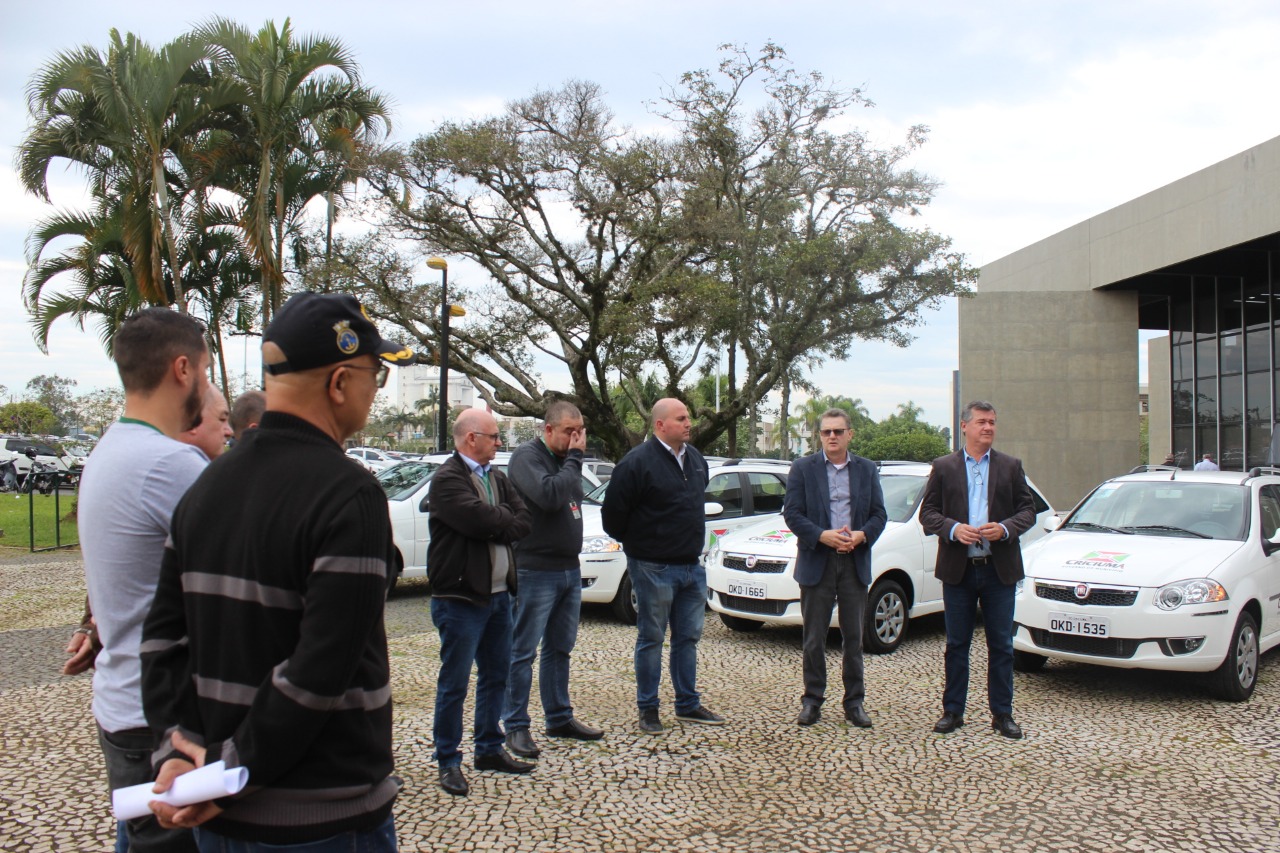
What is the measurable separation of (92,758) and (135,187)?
12150 millimetres

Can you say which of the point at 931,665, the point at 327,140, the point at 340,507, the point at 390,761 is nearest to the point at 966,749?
the point at 931,665

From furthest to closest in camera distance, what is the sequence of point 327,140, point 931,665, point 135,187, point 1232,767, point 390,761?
1. point 327,140
2. point 135,187
3. point 931,665
4. point 1232,767
5. point 390,761

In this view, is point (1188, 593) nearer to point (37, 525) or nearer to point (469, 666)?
point (469, 666)

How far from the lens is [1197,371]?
27281 mm

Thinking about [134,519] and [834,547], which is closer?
[134,519]

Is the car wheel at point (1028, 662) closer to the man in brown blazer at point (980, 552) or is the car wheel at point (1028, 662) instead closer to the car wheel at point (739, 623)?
the man in brown blazer at point (980, 552)

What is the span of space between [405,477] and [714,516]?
14.9 ft

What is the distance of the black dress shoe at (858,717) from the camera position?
220 inches

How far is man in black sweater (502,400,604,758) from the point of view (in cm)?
509

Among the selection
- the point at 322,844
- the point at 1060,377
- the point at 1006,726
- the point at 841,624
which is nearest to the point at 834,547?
the point at 841,624

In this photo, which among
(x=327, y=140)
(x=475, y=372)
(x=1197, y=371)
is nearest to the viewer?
(x=327, y=140)

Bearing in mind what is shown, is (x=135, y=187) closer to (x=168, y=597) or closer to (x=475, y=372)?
(x=475, y=372)

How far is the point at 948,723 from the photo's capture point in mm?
5520

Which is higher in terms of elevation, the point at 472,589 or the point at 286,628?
the point at 286,628
